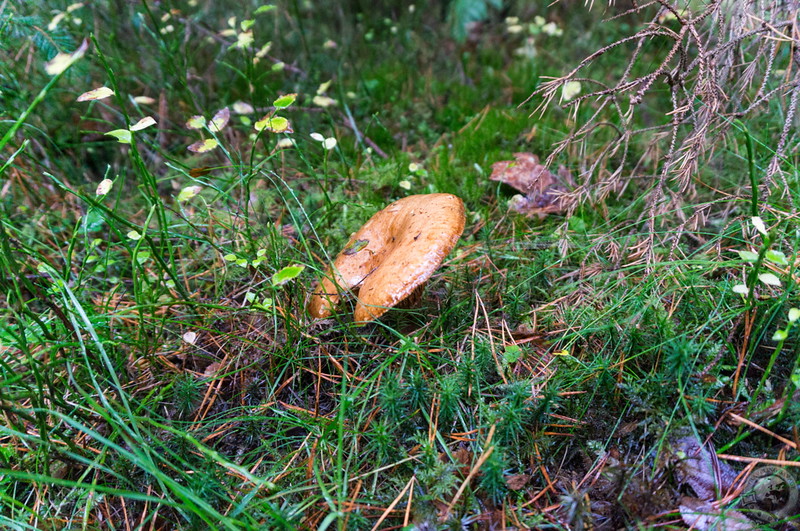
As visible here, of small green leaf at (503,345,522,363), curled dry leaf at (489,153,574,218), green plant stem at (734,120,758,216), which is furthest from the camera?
curled dry leaf at (489,153,574,218)

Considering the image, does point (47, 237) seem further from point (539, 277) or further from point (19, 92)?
point (539, 277)

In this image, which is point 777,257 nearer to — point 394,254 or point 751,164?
point 751,164

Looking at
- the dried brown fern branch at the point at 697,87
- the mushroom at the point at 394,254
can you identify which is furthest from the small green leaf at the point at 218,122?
the dried brown fern branch at the point at 697,87

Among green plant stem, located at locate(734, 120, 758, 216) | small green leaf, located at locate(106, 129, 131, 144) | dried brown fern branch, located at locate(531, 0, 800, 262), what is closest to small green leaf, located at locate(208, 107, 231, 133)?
small green leaf, located at locate(106, 129, 131, 144)

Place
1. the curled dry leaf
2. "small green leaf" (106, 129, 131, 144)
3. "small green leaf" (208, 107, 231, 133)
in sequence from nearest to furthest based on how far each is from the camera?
1. "small green leaf" (106, 129, 131, 144)
2. "small green leaf" (208, 107, 231, 133)
3. the curled dry leaf

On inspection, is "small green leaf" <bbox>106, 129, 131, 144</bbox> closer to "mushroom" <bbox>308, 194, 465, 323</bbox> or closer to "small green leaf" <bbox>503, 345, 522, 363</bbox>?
"mushroom" <bbox>308, 194, 465, 323</bbox>

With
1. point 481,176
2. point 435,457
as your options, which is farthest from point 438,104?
point 435,457
